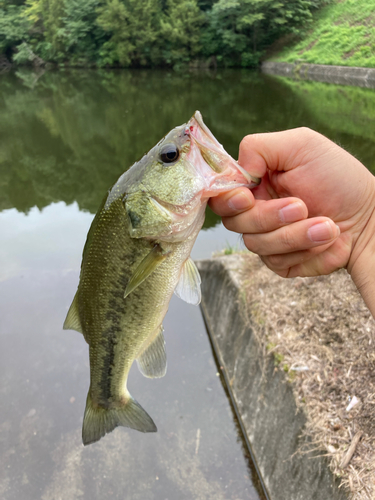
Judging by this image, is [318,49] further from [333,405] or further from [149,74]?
[333,405]

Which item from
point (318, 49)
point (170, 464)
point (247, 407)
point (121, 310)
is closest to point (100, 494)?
point (170, 464)

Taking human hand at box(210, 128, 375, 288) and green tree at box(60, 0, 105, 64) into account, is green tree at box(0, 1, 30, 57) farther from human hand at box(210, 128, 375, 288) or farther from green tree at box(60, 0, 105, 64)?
human hand at box(210, 128, 375, 288)

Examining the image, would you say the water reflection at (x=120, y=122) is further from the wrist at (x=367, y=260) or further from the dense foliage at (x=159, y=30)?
the dense foliage at (x=159, y=30)

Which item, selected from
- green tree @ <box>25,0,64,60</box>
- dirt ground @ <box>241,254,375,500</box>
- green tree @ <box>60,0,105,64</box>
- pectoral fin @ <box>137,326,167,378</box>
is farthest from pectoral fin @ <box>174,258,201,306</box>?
green tree @ <box>25,0,64,60</box>

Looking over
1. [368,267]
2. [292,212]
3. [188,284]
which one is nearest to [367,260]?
[368,267]

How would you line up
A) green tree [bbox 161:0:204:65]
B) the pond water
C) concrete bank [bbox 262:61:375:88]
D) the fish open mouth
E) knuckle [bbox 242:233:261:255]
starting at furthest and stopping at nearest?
green tree [bbox 161:0:204:65], concrete bank [bbox 262:61:375:88], the pond water, knuckle [bbox 242:233:261:255], the fish open mouth

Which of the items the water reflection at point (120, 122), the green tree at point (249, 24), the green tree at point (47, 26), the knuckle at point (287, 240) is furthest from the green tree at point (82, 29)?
the knuckle at point (287, 240)

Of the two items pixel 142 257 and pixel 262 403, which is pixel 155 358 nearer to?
pixel 142 257
